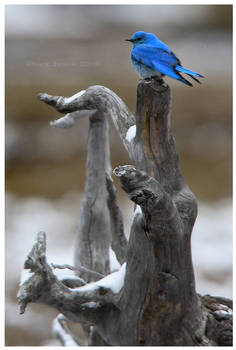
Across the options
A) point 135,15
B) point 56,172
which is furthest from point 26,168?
point 135,15

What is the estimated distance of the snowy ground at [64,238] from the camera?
449 cm

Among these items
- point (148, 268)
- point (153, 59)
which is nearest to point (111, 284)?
point (148, 268)

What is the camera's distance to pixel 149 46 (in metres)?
1.85

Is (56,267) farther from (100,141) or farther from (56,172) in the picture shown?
(56,172)

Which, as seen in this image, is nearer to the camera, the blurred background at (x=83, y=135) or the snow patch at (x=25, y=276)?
the snow patch at (x=25, y=276)

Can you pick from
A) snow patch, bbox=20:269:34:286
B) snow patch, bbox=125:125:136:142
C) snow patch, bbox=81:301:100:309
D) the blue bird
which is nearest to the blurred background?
snow patch, bbox=81:301:100:309

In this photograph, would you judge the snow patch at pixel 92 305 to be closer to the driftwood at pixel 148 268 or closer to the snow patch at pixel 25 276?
the driftwood at pixel 148 268

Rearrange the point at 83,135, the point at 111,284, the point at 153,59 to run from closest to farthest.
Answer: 1. the point at 153,59
2. the point at 111,284
3. the point at 83,135

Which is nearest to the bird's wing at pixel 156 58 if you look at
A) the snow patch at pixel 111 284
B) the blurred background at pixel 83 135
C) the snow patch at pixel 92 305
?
Answer: the snow patch at pixel 111 284

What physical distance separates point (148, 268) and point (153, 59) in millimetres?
830

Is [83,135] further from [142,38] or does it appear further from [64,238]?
[142,38]

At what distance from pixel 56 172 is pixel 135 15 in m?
4.06

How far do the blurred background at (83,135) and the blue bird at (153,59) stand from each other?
9.01ft

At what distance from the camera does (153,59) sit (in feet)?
5.89
